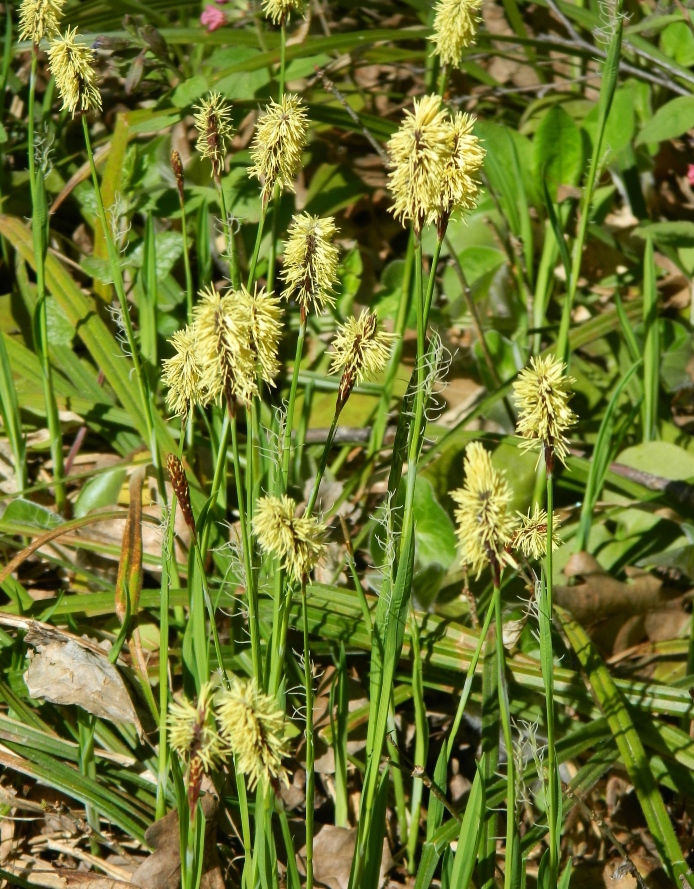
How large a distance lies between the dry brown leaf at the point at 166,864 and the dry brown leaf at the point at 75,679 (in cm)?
15

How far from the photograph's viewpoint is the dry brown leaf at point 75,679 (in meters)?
1.38

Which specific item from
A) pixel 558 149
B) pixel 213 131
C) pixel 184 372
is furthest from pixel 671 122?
pixel 184 372

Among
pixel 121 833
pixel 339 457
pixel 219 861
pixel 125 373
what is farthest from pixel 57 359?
pixel 219 861

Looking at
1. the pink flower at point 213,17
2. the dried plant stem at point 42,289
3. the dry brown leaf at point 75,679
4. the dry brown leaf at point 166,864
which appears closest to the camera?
the dry brown leaf at point 166,864

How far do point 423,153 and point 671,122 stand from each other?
4.71ft

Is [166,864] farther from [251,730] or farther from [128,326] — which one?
[128,326]

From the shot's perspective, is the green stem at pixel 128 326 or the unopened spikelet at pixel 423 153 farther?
the green stem at pixel 128 326

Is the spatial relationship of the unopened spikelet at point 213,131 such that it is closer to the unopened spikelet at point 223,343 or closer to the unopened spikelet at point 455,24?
the unopened spikelet at point 455,24

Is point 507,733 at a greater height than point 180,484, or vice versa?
point 180,484

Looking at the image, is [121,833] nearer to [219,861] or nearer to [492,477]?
[219,861]

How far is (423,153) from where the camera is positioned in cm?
80

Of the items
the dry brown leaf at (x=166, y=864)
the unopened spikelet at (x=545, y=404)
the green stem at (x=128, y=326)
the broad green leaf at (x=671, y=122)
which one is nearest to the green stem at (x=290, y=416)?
the unopened spikelet at (x=545, y=404)

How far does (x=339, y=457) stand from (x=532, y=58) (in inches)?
51.5

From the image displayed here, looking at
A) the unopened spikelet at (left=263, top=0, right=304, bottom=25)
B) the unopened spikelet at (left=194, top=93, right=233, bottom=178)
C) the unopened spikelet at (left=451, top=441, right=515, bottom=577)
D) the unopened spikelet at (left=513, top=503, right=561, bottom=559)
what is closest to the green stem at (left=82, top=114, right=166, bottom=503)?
the unopened spikelet at (left=194, top=93, right=233, bottom=178)
